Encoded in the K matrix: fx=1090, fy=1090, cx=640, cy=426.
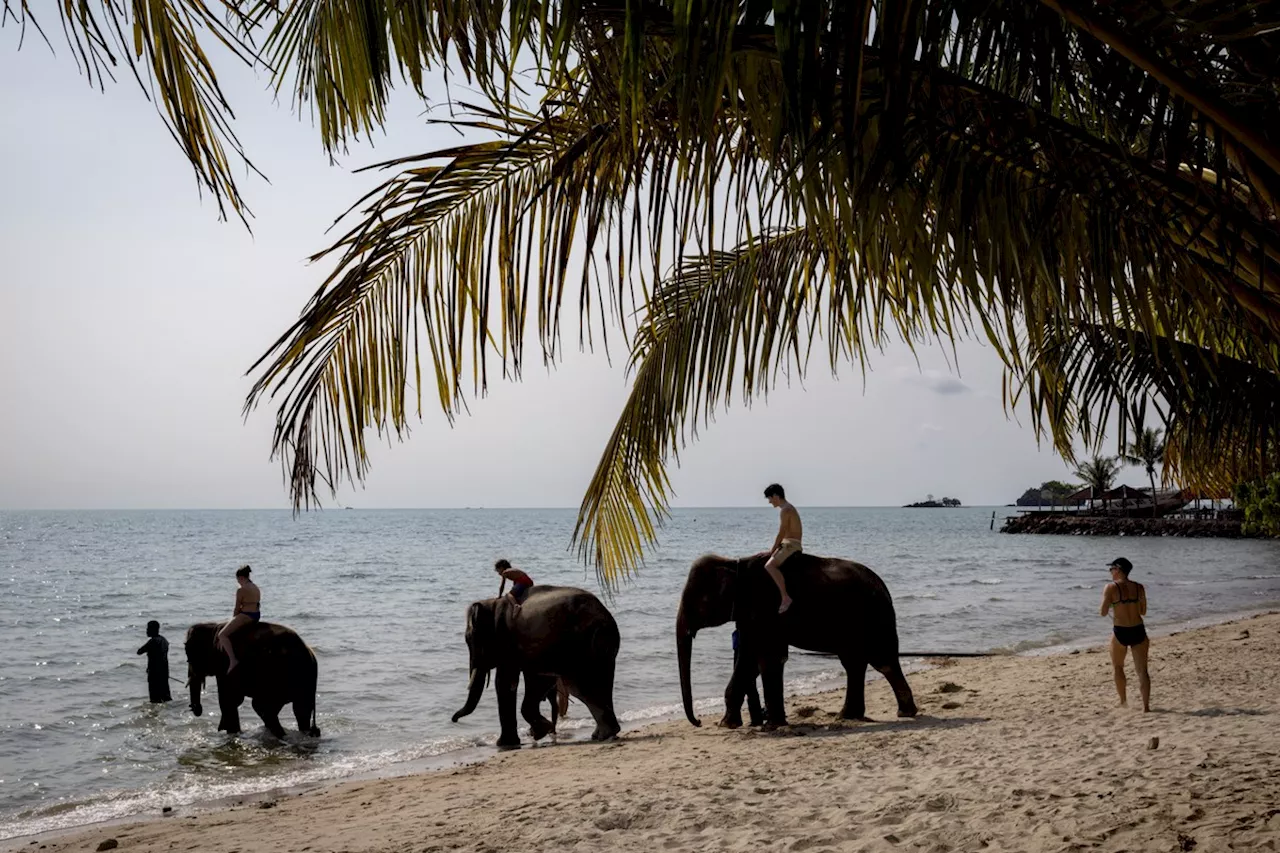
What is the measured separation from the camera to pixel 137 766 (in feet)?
41.4

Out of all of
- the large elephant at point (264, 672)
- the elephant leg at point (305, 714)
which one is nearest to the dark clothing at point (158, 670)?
the large elephant at point (264, 672)

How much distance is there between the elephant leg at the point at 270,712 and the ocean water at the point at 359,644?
156 mm

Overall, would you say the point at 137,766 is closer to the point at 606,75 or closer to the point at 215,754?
the point at 215,754

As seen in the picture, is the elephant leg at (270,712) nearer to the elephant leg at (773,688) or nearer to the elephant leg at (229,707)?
the elephant leg at (229,707)

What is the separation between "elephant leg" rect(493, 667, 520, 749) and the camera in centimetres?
1190

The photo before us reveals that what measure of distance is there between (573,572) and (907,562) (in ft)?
64.1

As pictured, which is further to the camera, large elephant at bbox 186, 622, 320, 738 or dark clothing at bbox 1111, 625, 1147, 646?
large elephant at bbox 186, 622, 320, 738

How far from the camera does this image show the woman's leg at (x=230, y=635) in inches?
512

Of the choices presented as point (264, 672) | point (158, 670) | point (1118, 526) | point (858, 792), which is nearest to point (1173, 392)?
point (858, 792)

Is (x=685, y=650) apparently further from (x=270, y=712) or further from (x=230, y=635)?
(x=230, y=635)

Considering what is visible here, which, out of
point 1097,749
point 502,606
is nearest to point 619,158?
point 1097,749

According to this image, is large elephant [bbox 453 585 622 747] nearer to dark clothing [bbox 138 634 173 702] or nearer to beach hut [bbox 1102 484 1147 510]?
dark clothing [bbox 138 634 173 702]

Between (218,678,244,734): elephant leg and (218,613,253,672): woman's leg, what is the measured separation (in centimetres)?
35

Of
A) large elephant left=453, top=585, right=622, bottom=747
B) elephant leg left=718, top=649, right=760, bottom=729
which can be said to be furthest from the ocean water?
elephant leg left=718, top=649, right=760, bottom=729
